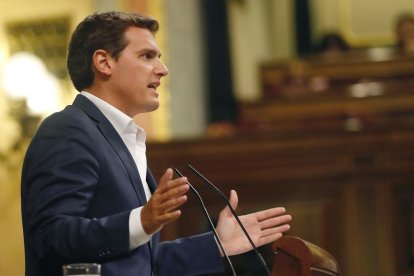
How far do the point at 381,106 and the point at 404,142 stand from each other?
5.65 ft

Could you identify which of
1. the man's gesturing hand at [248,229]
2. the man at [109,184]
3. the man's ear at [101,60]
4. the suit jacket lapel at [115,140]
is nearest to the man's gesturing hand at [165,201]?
the man at [109,184]

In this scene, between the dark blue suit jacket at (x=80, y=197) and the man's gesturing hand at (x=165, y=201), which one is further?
the dark blue suit jacket at (x=80, y=197)

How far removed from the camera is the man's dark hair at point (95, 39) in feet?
8.84

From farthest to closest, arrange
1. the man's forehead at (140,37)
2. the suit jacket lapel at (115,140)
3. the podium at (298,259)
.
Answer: the man's forehead at (140,37) < the suit jacket lapel at (115,140) < the podium at (298,259)

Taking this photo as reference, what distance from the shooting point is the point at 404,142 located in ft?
19.7

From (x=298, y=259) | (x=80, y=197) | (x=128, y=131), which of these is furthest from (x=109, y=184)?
(x=298, y=259)

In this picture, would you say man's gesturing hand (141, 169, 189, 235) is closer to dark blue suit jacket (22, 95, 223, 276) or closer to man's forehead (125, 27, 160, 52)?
dark blue suit jacket (22, 95, 223, 276)

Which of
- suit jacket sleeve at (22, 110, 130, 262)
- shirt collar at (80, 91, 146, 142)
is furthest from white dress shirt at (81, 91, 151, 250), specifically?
suit jacket sleeve at (22, 110, 130, 262)

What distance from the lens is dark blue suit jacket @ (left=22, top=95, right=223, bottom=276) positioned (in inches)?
94.7

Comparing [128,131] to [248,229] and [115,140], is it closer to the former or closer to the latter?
[115,140]

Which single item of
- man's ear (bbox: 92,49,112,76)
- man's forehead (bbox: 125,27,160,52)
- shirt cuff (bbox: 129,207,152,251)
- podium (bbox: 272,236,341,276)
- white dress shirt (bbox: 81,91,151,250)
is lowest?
podium (bbox: 272,236,341,276)

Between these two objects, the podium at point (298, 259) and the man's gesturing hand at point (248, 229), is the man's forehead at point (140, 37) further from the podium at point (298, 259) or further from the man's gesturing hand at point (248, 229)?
the podium at point (298, 259)

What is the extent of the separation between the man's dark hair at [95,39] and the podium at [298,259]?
0.65 metres

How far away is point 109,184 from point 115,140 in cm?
16
